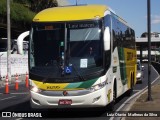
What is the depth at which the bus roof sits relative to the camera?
14422 millimetres

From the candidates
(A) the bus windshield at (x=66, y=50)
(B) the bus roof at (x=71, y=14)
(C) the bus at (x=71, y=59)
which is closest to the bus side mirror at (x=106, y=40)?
(C) the bus at (x=71, y=59)

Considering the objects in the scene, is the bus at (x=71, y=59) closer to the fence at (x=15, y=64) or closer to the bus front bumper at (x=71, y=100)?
the bus front bumper at (x=71, y=100)

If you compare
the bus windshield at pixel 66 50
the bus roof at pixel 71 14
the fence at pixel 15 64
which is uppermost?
the bus roof at pixel 71 14

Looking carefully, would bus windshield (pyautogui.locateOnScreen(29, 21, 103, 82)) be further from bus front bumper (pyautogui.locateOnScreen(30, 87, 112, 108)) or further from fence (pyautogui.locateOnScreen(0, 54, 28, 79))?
fence (pyautogui.locateOnScreen(0, 54, 28, 79))

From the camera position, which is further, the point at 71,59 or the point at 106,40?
the point at 71,59

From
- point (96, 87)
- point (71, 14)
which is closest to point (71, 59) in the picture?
point (96, 87)

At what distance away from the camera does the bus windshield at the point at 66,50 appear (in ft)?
45.3

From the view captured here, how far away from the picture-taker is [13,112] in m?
15.2

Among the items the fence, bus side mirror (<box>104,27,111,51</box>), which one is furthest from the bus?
the fence

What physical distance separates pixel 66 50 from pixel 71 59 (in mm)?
337

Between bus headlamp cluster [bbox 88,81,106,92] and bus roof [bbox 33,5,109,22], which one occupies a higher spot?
bus roof [bbox 33,5,109,22]

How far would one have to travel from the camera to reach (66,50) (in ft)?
46.1

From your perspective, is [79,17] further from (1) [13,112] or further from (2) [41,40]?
Result: (1) [13,112]

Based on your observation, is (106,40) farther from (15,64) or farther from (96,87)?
(15,64)
